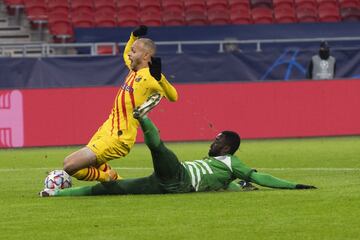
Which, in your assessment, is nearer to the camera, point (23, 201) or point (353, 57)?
point (23, 201)

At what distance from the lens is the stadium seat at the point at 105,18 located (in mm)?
32906

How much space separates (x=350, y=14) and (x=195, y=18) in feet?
16.0

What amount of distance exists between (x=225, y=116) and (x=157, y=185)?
1285cm

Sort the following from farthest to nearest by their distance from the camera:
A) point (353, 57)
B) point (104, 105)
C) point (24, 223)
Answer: point (353, 57)
point (104, 105)
point (24, 223)

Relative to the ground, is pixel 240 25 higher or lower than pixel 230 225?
higher

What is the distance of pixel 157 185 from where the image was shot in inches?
498

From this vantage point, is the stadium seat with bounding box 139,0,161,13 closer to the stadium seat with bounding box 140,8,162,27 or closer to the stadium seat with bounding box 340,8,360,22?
the stadium seat with bounding box 140,8,162,27

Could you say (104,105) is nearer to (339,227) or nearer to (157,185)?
(157,185)

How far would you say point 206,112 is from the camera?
25.3 metres

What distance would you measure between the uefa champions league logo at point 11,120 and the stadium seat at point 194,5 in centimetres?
1088

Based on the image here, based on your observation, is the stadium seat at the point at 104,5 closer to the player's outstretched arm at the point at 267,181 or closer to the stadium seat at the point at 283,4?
the stadium seat at the point at 283,4

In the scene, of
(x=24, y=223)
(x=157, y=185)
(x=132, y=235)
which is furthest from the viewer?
(x=157, y=185)

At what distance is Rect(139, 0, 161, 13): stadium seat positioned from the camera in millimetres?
33500

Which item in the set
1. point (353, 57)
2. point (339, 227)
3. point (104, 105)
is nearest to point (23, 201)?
point (339, 227)
